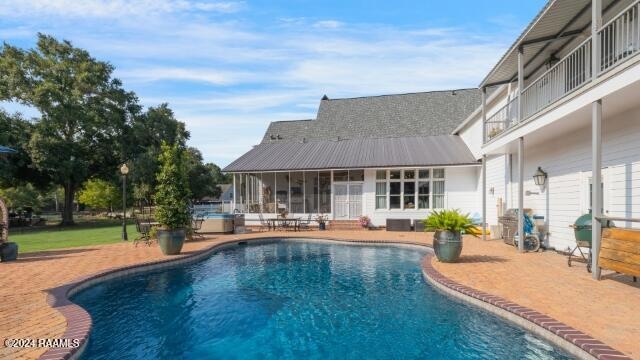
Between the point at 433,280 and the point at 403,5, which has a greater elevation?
the point at 403,5

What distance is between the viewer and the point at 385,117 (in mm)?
27469

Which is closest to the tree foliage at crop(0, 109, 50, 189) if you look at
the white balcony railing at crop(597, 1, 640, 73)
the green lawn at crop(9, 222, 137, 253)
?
the green lawn at crop(9, 222, 137, 253)

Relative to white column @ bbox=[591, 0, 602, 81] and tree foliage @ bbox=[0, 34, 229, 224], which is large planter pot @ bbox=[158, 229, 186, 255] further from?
tree foliage @ bbox=[0, 34, 229, 224]

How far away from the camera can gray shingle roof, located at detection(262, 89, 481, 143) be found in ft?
84.9

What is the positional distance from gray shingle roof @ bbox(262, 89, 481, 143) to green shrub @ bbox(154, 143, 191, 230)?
15.6 metres

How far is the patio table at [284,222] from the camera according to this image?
762 inches

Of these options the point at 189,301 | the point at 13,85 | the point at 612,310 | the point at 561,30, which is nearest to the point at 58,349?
the point at 189,301

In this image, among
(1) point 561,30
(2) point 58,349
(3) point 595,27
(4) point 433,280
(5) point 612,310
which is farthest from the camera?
(1) point 561,30

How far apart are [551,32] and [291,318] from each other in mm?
10477

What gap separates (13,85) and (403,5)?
28.3 meters

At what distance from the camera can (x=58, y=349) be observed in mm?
4438

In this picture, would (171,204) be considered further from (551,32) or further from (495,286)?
(551,32)

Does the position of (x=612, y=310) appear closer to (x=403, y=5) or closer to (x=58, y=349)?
(x=58, y=349)

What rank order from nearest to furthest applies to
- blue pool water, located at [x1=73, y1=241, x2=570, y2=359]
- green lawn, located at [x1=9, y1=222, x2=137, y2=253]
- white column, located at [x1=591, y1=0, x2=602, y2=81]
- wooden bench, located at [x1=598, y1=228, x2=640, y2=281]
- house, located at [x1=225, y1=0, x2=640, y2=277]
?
blue pool water, located at [x1=73, y1=241, x2=570, y2=359]
wooden bench, located at [x1=598, y1=228, x2=640, y2=281]
white column, located at [x1=591, y1=0, x2=602, y2=81]
house, located at [x1=225, y1=0, x2=640, y2=277]
green lawn, located at [x1=9, y1=222, x2=137, y2=253]
